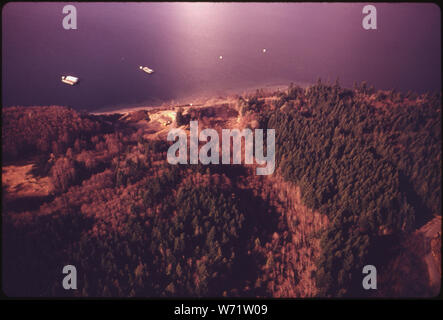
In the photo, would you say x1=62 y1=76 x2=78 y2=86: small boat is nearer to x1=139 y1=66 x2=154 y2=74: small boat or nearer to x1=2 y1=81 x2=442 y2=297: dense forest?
x1=139 y1=66 x2=154 y2=74: small boat

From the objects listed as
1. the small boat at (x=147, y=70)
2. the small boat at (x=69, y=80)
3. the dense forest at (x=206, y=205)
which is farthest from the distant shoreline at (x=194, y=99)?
the dense forest at (x=206, y=205)

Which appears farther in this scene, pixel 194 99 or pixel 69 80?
pixel 194 99

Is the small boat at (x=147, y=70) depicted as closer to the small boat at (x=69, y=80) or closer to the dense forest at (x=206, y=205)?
the small boat at (x=69, y=80)

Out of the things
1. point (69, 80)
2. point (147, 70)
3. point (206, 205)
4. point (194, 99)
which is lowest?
point (206, 205)

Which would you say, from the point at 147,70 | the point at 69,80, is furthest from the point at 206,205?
the point at 147,70

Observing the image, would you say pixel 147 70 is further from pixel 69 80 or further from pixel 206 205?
pixel 206 205

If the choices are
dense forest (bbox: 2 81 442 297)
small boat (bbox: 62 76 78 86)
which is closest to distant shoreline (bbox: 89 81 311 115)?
small boat (bbox: 62 76 78 86)

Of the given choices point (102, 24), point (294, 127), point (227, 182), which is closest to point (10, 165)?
point (227, 182)

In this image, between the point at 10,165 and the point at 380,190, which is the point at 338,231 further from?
A: the point at 10,165
